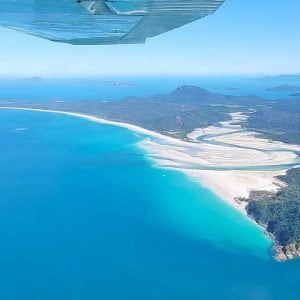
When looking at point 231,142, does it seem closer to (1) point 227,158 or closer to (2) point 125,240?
(1) point 227,158

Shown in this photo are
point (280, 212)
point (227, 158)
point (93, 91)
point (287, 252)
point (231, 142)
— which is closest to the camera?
point (287, 252)

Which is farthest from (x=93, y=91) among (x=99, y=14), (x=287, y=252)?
(x=99, y=14)

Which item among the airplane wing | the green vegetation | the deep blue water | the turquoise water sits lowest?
the turquoise water

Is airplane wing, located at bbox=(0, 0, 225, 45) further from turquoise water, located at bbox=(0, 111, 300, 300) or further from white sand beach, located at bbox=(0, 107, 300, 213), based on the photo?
white sand beach, located at bbox=(0, 107, 300, 213)

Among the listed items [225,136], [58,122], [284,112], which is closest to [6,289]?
[225,136]

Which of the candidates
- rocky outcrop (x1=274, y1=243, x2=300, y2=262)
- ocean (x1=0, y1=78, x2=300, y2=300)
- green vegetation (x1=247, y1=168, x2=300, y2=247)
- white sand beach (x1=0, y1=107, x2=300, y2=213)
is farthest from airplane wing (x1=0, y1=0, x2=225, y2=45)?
white sand beach (x1=0, y1=107, x2=300, y2=213)

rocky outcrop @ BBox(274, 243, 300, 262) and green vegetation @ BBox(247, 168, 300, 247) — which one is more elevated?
green vegetation @ BBox(247, 168, 300, 247)
